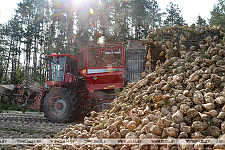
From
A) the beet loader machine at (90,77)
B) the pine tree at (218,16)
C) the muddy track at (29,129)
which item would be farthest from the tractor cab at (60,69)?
the pine tree at (218,16)

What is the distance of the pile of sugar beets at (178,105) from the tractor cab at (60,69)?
13.8 ft

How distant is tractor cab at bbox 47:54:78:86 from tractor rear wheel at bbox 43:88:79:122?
0.85m

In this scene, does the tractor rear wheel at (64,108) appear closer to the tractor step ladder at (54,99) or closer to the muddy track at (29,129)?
the tractor step ladder at (54,99)

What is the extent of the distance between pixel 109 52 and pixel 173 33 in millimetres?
3466

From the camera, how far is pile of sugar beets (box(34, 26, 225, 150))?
2.73 metres

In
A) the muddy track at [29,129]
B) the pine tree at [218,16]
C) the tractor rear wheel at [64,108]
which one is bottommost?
the muddy track at [29,129]

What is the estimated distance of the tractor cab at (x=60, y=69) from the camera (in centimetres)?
845

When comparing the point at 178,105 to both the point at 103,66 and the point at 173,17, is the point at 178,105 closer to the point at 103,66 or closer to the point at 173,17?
the point at 103,66

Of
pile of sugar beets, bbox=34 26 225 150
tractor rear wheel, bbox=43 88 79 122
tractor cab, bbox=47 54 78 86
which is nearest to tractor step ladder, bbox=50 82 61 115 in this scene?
tractor rear wheel, bbox=43 88 79 122

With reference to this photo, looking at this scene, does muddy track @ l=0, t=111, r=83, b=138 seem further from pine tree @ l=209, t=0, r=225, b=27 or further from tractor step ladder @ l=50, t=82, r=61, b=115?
pine tree @ l=209, t=0, r=225, b=27

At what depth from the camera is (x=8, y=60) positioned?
28016mm

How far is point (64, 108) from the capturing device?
7719 mm

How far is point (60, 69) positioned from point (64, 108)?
77.4 inches

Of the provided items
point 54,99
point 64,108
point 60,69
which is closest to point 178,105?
point 64,108
